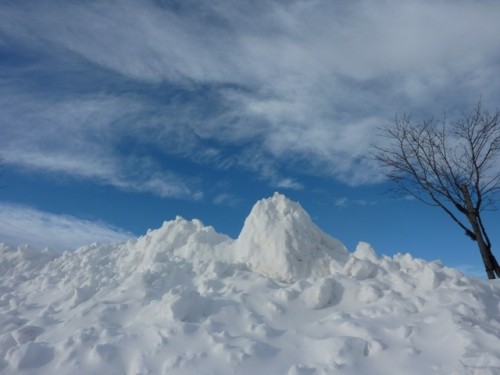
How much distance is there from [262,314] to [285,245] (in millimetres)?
2382

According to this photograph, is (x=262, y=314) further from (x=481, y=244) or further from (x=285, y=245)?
(x=481, y=244)

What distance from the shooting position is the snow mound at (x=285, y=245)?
352 inches

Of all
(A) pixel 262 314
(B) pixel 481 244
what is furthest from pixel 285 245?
(B) pixel 481 244

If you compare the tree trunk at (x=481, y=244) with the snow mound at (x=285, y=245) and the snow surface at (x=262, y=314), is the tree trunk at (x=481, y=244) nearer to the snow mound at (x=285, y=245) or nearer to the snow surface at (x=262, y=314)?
the snow surface at (x=262, y=314)

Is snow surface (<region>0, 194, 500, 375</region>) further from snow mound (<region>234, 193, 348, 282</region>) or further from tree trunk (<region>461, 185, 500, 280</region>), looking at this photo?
tree trunk (<region>461, 185, 500, 280</region>)

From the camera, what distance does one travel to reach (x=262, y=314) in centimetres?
707

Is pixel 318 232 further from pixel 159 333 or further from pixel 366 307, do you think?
pixel 159 333

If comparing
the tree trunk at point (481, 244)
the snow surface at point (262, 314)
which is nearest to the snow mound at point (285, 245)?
the snow surface at point (262, 314)

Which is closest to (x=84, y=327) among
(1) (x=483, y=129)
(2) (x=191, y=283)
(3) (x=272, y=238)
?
(2) (x=191, y=283)

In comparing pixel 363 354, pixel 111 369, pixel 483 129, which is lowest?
pixel 111 369

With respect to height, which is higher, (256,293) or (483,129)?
(483,129)

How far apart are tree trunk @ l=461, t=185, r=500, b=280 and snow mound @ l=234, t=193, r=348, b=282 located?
437 centimetres

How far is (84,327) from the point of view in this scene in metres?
7.00

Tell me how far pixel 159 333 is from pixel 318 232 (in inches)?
205
